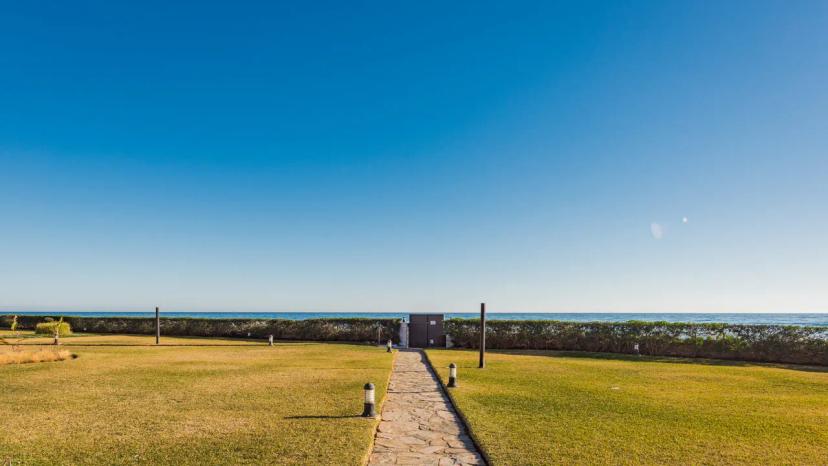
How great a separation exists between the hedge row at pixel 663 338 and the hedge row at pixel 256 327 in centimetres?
553

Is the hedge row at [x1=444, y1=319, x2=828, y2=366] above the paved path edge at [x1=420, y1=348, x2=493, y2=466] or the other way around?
the other way around

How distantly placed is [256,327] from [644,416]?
102ft

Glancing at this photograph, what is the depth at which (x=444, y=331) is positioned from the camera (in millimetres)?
29891

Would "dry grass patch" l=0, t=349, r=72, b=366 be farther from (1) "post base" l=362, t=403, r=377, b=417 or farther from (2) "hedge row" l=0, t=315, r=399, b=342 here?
(2) "hedge row" l=0, t=315, r=399, b=342

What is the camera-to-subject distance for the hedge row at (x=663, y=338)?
72.3 feet

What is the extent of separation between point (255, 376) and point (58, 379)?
5309 millimetres

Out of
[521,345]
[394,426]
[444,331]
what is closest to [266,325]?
[444,331]

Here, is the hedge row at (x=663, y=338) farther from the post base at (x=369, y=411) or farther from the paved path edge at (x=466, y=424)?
the post base at (x=369, y=411)

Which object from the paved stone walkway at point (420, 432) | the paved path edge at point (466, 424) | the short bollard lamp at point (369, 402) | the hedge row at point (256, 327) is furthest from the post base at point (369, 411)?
the hedge row at point (256, 327)

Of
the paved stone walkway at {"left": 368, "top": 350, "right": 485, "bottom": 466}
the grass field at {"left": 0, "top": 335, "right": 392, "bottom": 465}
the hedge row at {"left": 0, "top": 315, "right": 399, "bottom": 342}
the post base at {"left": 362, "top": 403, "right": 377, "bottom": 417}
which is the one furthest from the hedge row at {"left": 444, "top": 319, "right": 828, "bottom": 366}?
the post base at {"left": 362, "top": 403, "right": 377, "bottom": 417}

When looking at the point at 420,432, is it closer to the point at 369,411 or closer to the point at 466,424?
the point at 466,424

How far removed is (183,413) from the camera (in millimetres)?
9336

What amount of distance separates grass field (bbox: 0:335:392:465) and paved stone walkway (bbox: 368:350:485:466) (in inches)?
14.9

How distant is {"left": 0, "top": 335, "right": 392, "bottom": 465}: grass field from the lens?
686 centimetres
